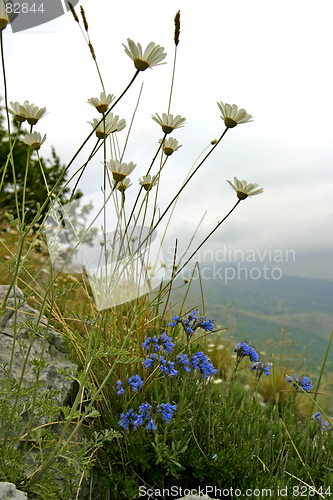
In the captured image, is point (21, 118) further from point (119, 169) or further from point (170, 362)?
point (170, 362)

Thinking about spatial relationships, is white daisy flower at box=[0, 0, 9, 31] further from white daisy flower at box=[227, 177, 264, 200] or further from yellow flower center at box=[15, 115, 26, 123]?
white daisy flower at box=[227, 177, 264, 200]

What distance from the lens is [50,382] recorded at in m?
2.48

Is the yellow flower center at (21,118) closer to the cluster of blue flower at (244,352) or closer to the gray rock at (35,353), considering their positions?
the gray rock at (35,353)

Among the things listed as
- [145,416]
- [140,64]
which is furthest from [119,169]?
[145,416]

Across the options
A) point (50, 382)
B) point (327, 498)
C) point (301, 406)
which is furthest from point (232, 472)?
point (301, 406)

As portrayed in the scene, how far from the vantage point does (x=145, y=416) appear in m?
2.16

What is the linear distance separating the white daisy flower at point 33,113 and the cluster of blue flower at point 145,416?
1.78 meters

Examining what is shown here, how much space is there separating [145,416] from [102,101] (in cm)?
187

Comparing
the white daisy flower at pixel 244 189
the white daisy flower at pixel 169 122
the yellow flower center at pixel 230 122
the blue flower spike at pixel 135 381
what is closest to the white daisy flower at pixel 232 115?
the yellow flower center at pixel 230 122

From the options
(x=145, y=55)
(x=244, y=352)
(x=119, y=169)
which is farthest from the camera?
(x=244, y=352)

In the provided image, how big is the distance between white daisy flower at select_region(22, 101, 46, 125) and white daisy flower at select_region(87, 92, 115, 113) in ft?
0.99

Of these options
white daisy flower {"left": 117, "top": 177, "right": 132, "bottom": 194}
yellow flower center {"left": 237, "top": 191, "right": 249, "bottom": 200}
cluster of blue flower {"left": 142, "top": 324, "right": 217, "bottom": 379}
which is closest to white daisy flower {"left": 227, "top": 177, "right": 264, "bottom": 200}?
yellow flower center {"left": 237, "top": 191, "right": 249, "bottom": 200}

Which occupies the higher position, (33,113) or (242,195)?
(33,113)

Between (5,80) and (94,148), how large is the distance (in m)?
0.53
